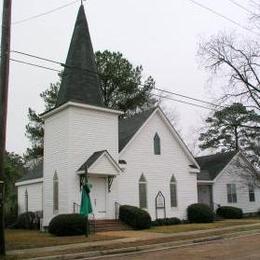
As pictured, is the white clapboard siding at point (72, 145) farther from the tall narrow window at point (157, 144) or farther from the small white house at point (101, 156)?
the tall narrow window at point (157, 144)

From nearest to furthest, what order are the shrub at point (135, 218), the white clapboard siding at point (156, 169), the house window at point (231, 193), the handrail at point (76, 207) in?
the handrail at point (76, 207), the shrub at point (135, 218), the white clapboard siding at point (156, 169), the house window at point (231, 193)

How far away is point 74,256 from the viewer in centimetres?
1730

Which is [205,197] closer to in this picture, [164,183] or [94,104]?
[164,183]

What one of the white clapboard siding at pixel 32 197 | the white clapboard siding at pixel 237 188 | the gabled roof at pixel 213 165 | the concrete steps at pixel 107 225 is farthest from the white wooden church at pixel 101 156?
the white clapboard siding at pixel 237 188

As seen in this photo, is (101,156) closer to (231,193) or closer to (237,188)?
(231,193)

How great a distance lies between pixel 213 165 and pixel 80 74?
17.8 metres

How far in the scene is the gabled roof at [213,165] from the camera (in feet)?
138

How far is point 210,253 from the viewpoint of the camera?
Result: 1697 centimetres

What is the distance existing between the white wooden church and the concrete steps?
69cm

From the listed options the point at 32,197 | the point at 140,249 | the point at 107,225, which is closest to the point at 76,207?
the point at 107,225

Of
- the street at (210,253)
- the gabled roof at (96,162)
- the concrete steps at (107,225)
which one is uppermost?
the gabled roof at (96,162)

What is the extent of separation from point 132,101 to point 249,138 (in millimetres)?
16073

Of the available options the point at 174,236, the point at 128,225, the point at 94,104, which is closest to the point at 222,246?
the point at 174,236

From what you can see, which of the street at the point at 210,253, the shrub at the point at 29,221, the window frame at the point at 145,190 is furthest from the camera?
the shrub at the point at 29,221
